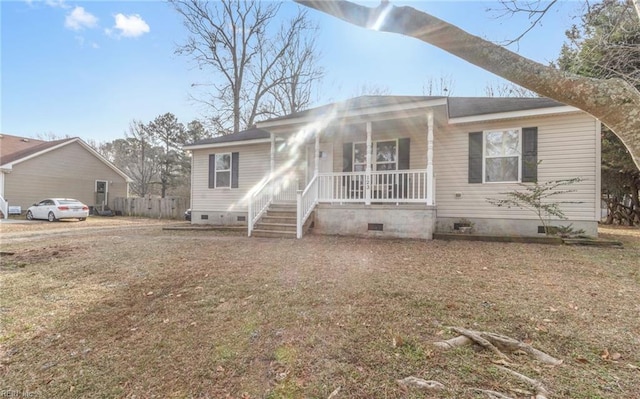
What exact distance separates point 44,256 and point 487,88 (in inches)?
946

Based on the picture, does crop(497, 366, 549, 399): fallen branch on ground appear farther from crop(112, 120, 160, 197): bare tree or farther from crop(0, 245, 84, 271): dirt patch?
crop(112, 120, 160, 197): bare tree

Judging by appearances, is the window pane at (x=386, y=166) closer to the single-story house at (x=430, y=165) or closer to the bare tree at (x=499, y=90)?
the single-story house at (x=430, y=165)

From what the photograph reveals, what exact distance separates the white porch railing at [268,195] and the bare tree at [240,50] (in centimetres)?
1061

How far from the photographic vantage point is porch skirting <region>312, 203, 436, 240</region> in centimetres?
765

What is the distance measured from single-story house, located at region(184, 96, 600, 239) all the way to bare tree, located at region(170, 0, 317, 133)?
11.7 metres

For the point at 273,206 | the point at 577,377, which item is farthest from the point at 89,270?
the point at 577,377

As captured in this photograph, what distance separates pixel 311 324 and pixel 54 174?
79.5 feet

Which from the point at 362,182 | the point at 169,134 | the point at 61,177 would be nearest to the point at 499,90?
the point at 362,182

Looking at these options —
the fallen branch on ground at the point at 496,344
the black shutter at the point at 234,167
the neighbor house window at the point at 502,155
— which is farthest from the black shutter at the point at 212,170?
the fallen branch on ground at the point at 496,344

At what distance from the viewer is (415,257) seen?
18.3 ft

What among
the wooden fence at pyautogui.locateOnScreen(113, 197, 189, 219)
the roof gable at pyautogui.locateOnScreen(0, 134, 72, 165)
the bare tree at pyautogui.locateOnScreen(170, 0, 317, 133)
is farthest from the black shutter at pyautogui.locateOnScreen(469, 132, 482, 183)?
the roof gable at pyautogui.locateOnScreen(0, 134, 72, 165)

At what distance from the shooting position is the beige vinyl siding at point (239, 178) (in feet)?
38.7

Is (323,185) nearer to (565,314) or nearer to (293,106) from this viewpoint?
(565,314)

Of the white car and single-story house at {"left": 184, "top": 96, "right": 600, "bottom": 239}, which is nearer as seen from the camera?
single-story house at {"left": 184, "top": 96, "right": 600, "bottom": 239}
